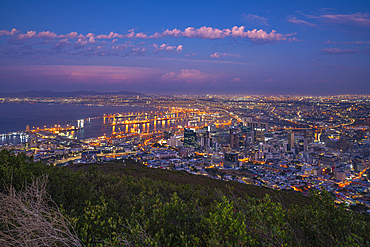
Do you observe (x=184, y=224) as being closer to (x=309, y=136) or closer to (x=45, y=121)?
(x=309, y=136)

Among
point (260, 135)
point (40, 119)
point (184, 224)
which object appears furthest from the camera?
point (40, 119)

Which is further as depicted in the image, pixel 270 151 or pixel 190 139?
pixel 190 139

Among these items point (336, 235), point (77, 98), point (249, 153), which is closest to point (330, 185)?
point (249, 153)

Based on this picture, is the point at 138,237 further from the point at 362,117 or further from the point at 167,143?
the point at 362,117

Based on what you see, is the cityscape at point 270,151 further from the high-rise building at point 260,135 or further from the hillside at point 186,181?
the hillside at point 186,181

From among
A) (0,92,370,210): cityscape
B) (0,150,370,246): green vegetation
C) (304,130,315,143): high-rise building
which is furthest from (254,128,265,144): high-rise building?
(0,150,370,246): green vegetation

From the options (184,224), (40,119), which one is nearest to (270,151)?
(184,224)

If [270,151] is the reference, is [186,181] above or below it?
above

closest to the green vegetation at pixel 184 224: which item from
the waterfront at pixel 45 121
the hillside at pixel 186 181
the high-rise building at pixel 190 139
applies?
the hillside at pixel 186 181

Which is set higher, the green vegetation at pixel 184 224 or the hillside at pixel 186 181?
the green vegetation at pixel 184 224

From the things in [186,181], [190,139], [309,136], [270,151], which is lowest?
[270,151]

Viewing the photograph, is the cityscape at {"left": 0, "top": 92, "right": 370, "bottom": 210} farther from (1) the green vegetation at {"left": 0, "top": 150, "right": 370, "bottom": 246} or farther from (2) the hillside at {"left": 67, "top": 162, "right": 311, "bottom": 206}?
(1) the green vegetation at {"left": 0, "top": 150, "right": 370, "bottom": 246}
